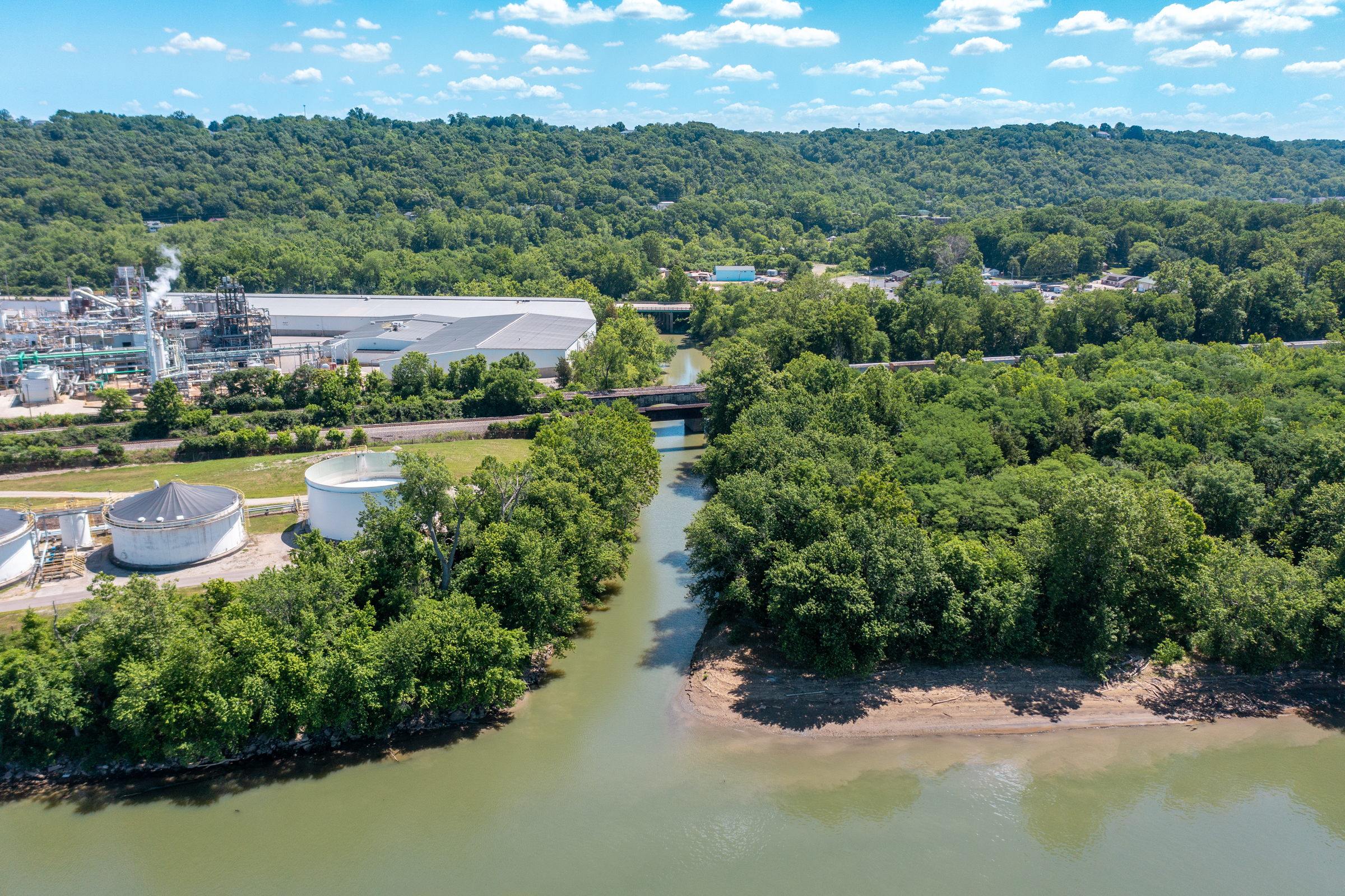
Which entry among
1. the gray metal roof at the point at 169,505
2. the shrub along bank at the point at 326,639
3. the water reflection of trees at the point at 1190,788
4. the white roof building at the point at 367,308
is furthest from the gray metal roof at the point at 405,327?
the water reflection of trees at the point at 1190,788

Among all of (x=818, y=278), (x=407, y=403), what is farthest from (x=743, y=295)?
(x=407, y=403)

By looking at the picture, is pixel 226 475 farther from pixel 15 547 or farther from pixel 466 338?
pixel 466 338

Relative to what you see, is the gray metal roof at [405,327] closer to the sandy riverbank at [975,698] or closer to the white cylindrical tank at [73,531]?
the white cylindrical tank at [73,531]

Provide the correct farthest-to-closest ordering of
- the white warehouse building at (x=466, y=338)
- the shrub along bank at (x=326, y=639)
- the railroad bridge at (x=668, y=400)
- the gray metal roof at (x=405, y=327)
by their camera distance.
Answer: the gray metal roof at (x=405, y=327) < the white warehouse building at (x=466, y=338) < the railroad bridge at (x=668, y=400) < the shrub along bank at (x=326, y=639)

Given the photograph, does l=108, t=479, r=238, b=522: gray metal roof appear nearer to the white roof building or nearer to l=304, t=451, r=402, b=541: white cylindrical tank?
l=304, t=451, r=402, b=541: white cylindrical tank

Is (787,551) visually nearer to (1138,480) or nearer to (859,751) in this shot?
(859,751)

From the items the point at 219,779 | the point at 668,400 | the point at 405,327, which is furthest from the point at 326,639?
the point at 405,327
